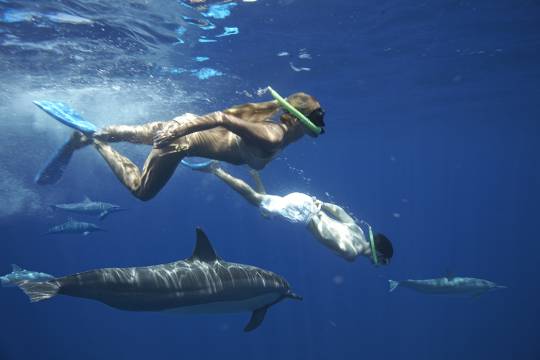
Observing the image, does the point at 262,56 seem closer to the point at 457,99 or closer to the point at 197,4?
the point at 197,4

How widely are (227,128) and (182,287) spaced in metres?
2.70

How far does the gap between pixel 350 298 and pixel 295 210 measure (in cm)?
4266

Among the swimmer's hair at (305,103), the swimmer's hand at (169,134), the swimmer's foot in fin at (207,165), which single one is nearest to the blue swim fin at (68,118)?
the swimmer's foot in fin at (207,165)

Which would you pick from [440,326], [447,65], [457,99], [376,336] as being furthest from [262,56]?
[440,326]

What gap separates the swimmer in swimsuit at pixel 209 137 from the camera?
161 inches

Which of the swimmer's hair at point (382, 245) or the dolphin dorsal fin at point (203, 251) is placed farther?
the swimmer's hair at point (382, 245)

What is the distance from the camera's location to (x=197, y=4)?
12.7 m

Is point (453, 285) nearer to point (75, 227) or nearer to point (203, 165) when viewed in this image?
point (203, 165)

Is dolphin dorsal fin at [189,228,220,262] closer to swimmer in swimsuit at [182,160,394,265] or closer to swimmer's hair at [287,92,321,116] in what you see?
swimmer in swimsuit at [182,160,394,265]

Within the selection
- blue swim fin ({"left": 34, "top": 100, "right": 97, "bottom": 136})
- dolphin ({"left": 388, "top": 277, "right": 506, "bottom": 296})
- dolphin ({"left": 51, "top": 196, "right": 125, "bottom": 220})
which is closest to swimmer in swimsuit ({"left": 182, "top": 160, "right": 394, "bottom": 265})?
blue swim fin ({"left": 34, "top": 100, "right": 97, "bottom": 136})

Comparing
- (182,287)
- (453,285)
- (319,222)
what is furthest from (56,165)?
(453,285)

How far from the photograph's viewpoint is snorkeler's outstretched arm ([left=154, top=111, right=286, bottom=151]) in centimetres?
Answer: 392

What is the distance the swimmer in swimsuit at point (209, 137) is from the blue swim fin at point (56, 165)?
44 centimetres

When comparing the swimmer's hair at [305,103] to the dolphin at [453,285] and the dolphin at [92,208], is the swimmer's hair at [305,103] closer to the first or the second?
the dolphin at [453,285]
